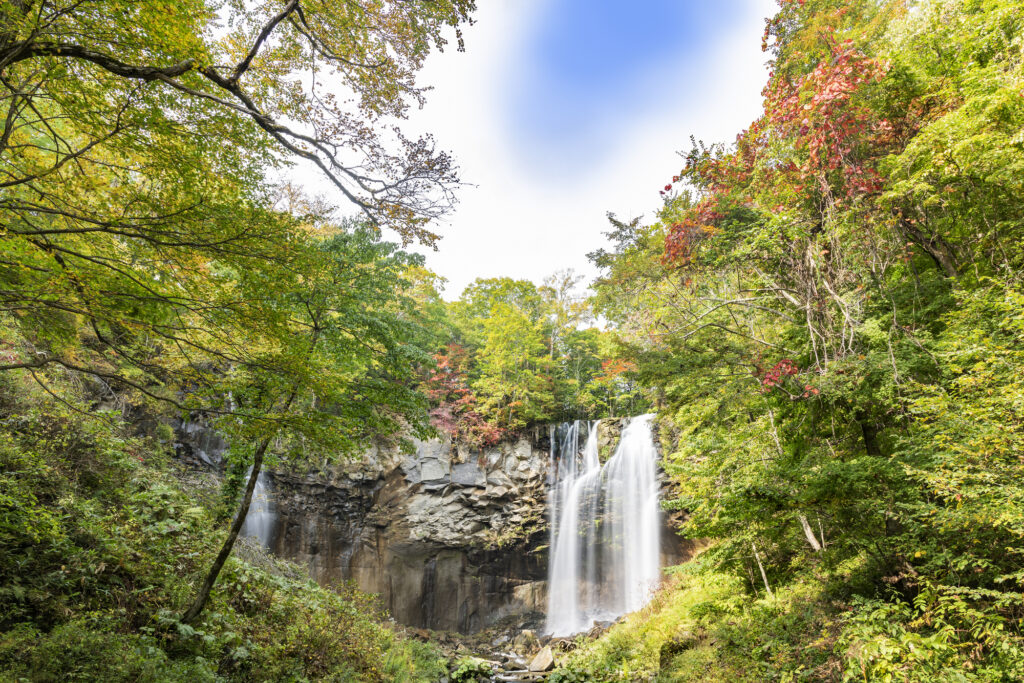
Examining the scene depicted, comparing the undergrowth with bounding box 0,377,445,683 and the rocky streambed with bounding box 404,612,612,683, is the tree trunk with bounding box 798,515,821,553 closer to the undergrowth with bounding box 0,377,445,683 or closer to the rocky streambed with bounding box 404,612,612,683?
the rocky streambed with bounding box 404,612,612,683

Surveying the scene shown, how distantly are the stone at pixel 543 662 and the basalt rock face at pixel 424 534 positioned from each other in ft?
18.4

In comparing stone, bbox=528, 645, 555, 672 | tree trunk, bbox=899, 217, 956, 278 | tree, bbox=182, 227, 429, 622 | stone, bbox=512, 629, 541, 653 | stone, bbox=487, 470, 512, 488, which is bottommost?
stone, bbox=512, 629, 541, 653

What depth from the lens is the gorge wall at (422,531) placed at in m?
17.2

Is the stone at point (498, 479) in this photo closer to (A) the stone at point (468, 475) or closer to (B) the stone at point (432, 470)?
(A) the stone at point (468, 475)

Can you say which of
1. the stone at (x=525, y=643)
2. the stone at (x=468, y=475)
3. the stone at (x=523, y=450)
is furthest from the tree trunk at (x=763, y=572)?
the stone at (x=468, y=475)

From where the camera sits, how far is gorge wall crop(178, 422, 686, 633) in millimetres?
17156

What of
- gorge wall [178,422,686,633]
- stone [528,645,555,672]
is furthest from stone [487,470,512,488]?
stone [528,645,555,672]

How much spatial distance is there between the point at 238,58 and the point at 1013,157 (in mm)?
8418

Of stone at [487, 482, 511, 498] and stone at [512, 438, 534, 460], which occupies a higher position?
stone at [512, 438, 534, 460]

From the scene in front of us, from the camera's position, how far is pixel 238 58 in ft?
15.9

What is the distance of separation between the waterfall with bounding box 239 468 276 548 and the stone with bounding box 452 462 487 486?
6.95 metres

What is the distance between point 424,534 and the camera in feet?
58.9

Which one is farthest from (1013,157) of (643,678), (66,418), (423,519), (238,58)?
(423,519)

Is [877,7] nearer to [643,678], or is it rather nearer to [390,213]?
[390,213]
